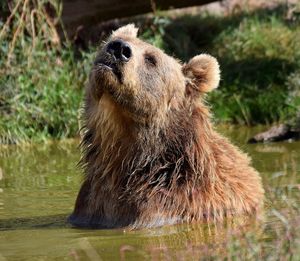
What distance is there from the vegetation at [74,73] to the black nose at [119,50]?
5080mm

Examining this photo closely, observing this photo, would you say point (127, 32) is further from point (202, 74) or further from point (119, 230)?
point (119, 230)

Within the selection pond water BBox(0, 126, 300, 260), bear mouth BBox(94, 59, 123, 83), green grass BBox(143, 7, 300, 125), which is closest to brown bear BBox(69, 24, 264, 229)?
bear mouth BBox(94, 59, 123, 83)

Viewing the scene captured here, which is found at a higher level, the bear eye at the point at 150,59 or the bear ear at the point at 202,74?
the bear eye at the point at 150,59

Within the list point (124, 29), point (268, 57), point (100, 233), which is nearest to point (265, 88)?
point (268, 57)

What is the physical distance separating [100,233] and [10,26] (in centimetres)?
630

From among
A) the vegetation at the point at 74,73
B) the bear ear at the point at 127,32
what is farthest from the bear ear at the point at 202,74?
the vegetation at the point at 74,73

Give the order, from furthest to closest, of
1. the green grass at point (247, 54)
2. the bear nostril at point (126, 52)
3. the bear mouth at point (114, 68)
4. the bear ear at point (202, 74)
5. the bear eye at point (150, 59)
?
the green grass at point (247, 54), the bear ear at point (202, 74), the bear eye at point (150, 59), the bear nostril at point (126, 52), the bear mouth at point (114, 68)

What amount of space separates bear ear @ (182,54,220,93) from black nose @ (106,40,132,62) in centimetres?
86

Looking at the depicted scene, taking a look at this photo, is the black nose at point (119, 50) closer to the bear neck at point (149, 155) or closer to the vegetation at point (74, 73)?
the bear neck at point (149, 155)

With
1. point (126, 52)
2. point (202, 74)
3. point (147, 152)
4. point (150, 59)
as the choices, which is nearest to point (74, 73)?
point (202, 74)

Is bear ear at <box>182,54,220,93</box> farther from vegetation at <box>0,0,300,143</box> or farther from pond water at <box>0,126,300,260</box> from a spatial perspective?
vegetation at <box>0,0,300,143</box>

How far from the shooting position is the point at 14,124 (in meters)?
13.0

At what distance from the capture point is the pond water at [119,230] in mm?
6354

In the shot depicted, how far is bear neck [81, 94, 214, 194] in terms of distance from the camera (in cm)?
834
